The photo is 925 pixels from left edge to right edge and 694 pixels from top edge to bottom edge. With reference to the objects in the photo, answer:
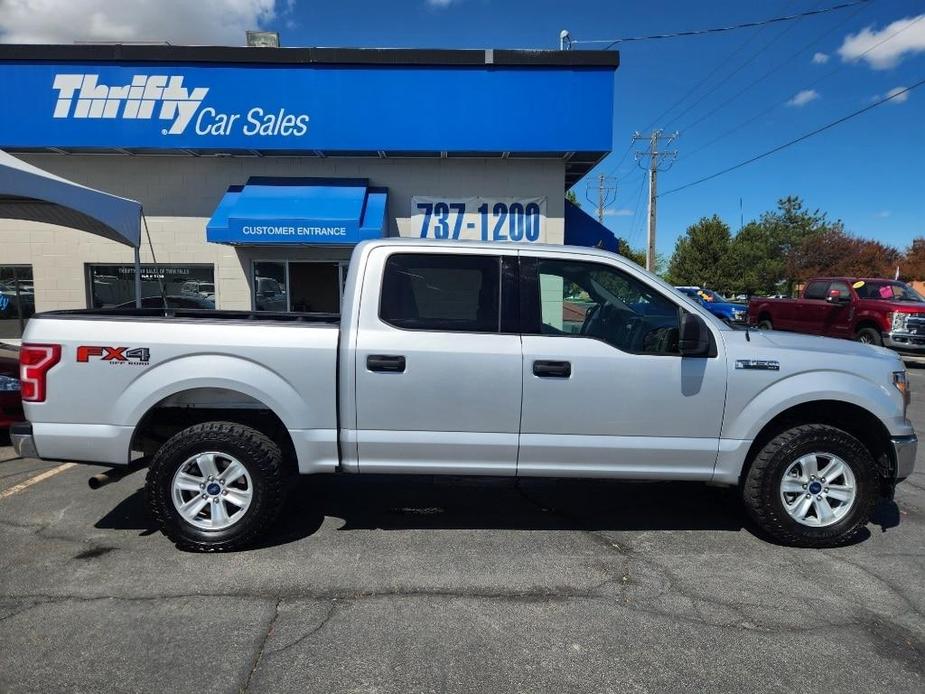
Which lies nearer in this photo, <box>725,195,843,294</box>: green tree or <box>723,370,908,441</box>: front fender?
<box>723,370,908,441</box>: front fender

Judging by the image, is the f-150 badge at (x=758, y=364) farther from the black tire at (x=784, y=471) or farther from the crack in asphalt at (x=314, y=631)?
the crack in asphalt at (x=314, y=631)

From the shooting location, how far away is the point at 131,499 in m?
4.70

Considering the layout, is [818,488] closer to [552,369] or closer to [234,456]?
[552,369]

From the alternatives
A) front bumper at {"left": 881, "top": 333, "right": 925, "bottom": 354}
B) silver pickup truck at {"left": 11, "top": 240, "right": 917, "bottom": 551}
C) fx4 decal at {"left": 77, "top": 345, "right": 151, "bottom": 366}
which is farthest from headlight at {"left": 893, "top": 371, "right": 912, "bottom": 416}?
front bumper at {"left": 881, "top": 333, "right": 925, "bottom": 354}

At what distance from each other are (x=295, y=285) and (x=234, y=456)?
9748 mm

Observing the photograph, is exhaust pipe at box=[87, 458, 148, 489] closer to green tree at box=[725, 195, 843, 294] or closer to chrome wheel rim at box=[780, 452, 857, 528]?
chrome wheel rim at box=[780, 452, 857, 528]

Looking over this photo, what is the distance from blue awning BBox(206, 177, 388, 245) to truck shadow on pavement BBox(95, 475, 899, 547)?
6848 mm

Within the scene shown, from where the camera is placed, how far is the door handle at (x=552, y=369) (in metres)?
3.67

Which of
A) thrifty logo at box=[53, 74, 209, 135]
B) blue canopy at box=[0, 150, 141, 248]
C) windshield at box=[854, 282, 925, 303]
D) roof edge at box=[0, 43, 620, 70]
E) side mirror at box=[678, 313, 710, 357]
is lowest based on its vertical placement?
side mirror at box=[678, 313, 710, 357]

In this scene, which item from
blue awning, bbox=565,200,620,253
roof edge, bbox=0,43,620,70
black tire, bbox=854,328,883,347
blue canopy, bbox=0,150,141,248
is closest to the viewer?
blue canopy, bbox=0,150,141,248

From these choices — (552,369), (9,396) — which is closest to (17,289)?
(9,396)

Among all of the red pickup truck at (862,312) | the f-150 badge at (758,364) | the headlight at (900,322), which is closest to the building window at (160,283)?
the f-150 badge at (758,364)

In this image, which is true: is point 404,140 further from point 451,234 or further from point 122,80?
point 122,80

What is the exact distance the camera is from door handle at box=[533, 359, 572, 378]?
3666 millimetres
